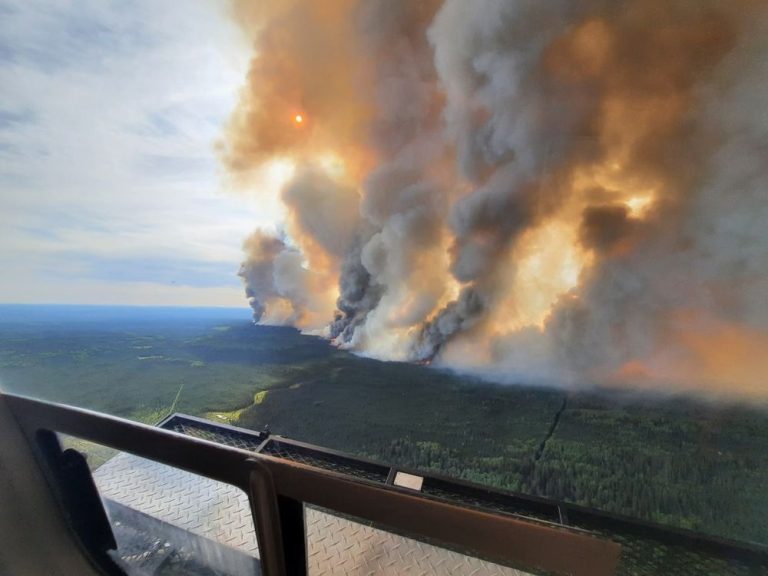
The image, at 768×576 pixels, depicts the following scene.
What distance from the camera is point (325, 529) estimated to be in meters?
1.26

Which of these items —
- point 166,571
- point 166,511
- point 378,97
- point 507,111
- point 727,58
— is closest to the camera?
point 166,571

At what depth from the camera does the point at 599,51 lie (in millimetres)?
2643

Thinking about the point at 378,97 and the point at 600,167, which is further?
the point at 378,97

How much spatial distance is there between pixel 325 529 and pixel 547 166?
3569 millimetres

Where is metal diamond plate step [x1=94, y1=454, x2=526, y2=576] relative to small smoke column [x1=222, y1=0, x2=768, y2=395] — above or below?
below

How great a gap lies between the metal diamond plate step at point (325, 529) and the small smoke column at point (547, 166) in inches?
95.9

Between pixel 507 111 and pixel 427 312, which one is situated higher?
pixel 507 111

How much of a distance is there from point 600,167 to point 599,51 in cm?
98

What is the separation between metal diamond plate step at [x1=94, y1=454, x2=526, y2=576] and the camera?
1245 millimetres

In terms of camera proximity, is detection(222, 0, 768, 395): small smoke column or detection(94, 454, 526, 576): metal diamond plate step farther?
detection(222, 0, 768, 395): small smoke column

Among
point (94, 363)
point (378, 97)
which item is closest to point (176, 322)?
point (94, 363)

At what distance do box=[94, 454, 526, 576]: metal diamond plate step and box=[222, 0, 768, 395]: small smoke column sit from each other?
7.99 ft

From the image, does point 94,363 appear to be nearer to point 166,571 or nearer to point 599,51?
point 166,571

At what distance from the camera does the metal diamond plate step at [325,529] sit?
4.09 ft
